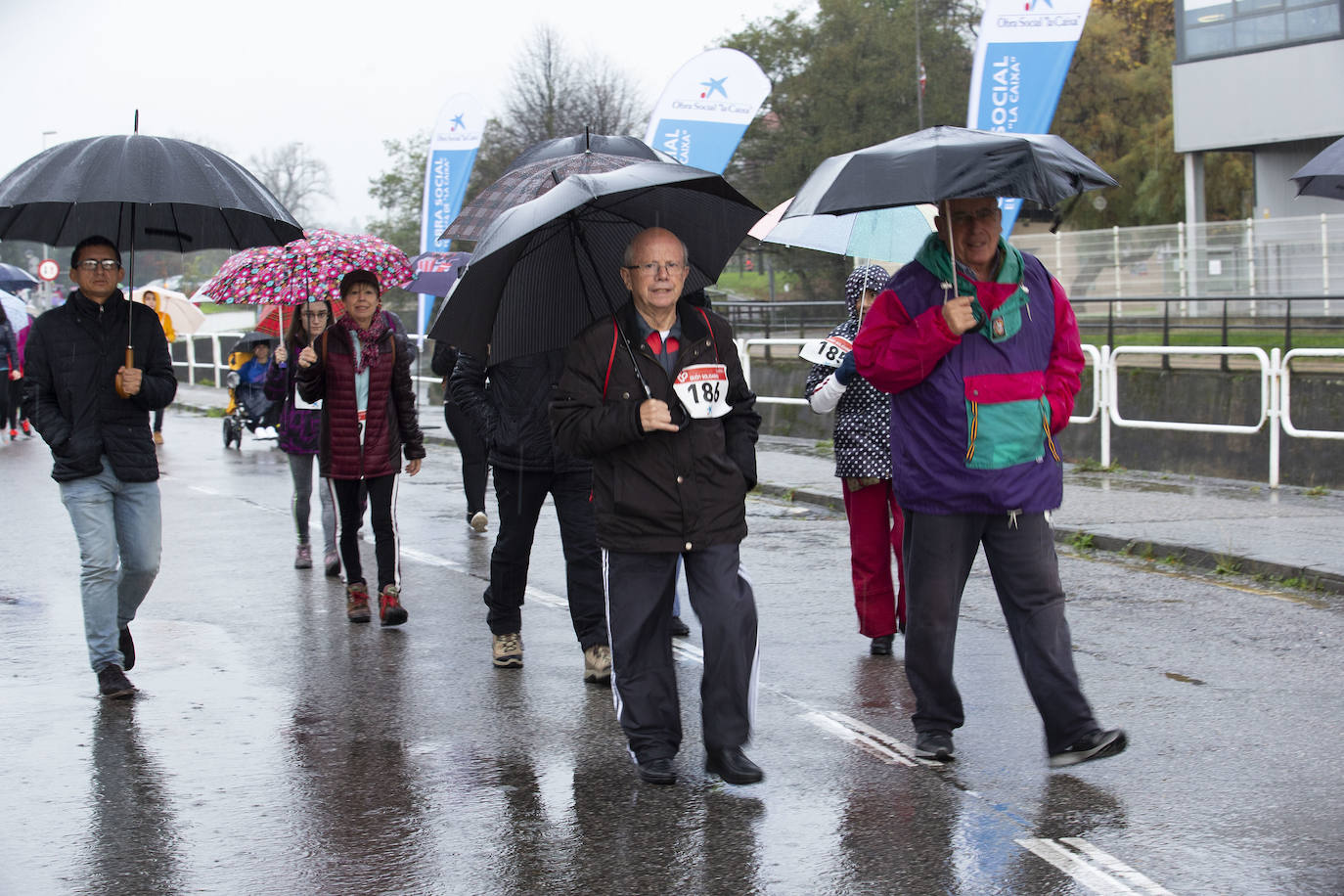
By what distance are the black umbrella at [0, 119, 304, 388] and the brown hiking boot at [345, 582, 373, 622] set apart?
202 cm

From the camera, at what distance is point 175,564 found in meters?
10.4

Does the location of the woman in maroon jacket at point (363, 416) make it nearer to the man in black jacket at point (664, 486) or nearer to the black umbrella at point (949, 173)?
the man in black jacket at point (664, 486)

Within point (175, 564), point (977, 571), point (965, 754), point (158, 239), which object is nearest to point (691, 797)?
point (965, 754)

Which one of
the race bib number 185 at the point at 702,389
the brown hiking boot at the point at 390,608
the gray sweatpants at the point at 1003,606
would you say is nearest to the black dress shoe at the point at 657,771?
the gray sweatpants at the point at 1003,606

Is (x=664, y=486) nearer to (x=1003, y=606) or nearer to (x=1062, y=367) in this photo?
(x=1003, y=606)

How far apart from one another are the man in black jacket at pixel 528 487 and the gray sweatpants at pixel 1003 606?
1724mm

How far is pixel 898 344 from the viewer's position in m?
5.05

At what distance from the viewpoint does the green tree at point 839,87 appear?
52.2 metres

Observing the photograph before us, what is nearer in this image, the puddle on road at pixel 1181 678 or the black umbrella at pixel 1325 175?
the puddle on road at pixel 1181 678

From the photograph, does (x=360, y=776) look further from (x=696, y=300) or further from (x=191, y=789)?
(x=696, y=300)

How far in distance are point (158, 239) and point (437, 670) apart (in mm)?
2486

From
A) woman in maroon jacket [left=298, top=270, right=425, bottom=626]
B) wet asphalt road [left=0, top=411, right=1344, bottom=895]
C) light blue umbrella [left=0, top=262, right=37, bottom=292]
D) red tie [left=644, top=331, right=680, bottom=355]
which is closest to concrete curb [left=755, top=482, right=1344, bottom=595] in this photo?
wet asphalt road [left=0, top=411, right=1344, bottom=895]

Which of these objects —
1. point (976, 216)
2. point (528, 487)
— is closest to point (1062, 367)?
point (976, 216)

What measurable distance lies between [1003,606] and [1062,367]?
84 centimetres
